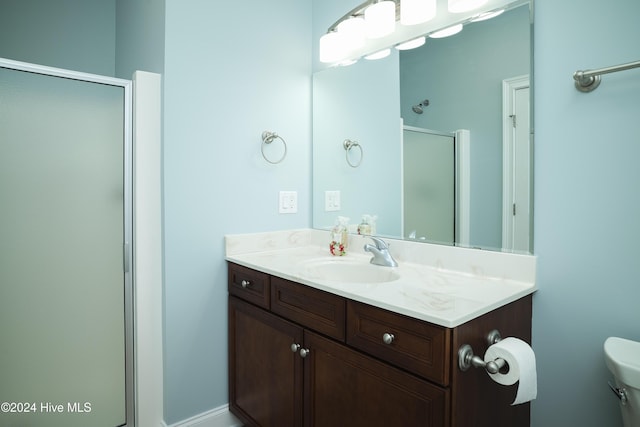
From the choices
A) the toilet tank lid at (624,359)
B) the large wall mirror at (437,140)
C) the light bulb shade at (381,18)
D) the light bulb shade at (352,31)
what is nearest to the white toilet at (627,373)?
the toilet tank lid at (624,359)

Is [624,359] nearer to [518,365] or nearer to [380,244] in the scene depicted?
[518,365]

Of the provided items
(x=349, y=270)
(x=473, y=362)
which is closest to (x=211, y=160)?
(x=349, y=270)

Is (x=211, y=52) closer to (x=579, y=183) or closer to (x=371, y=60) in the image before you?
(x=371, y=60)

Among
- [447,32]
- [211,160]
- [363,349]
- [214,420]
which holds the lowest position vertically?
[214,420]

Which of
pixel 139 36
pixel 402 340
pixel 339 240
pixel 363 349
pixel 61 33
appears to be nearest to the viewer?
pixel 402 340

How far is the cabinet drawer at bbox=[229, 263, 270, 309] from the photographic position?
60.0 inches

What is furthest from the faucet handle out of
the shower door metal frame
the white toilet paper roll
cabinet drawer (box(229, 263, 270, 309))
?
the shower door metal frame

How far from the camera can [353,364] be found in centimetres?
115

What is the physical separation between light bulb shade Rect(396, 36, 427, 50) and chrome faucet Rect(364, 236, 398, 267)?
0.85m

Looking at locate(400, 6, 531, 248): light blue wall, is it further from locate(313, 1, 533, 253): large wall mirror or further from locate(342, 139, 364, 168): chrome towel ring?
locate(342, 139, 364, 168): chrome towel ring

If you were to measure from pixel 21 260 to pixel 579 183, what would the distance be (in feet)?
6.76

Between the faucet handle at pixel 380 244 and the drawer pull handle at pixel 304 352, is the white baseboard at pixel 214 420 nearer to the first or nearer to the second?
the drawer pull handle at pixel 304 352

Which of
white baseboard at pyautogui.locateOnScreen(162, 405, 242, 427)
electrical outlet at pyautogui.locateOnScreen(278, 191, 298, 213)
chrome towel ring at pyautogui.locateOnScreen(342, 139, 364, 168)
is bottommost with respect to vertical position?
white baseboard at pyautogui.locateOnScreen(162, 405, 242, 427)

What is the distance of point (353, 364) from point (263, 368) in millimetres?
562
